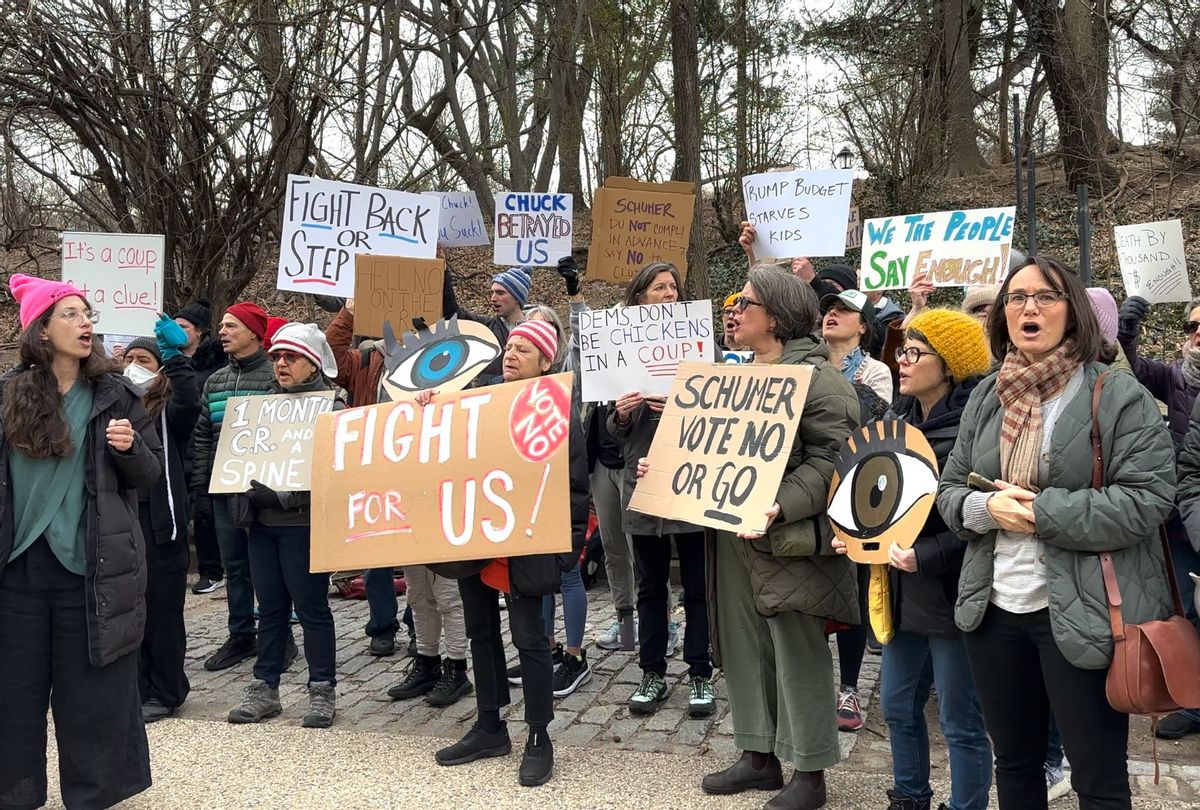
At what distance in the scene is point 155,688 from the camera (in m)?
5.41

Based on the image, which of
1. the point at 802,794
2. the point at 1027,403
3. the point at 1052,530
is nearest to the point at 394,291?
the point at 802,794

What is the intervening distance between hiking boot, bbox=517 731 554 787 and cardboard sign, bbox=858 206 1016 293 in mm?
3760

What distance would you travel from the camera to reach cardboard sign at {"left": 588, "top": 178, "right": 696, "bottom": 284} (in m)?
7.18

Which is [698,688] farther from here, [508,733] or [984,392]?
[984,392]

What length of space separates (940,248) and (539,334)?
128 inches

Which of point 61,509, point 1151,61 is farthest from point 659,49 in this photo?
point 61,509

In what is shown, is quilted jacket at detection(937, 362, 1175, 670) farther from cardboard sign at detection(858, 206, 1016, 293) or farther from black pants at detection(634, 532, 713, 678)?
cardboard sign at detection(858, 206, 1016, 293)

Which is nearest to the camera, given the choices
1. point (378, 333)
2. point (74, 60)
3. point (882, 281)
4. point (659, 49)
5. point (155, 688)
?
point (155, 688)

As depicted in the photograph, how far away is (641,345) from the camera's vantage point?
4.72m

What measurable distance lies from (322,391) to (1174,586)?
4033 millimetres

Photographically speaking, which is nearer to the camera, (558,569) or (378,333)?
(558,569)

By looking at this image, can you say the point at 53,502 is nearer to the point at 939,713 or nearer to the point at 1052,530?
the point at 939,713

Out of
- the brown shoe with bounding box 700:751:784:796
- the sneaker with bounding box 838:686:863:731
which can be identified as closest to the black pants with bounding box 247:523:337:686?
the brown shoe with bounding box 700:751:784:796

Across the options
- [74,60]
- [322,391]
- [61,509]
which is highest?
[74,60]
